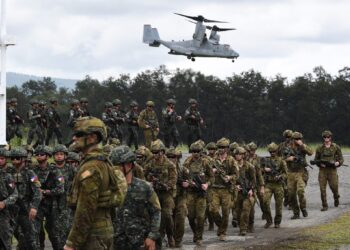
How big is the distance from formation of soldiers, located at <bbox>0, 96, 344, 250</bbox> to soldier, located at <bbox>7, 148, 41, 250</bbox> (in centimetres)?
2

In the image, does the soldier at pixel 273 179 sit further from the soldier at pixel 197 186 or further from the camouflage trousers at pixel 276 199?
the soldier at pixel 197 186

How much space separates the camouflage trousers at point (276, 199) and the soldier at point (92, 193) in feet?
38.5

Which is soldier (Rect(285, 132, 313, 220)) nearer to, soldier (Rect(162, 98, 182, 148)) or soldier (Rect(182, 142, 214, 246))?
soldier (Rect(182, 142, 214, 246))

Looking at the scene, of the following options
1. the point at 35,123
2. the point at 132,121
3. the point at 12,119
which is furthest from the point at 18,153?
the point at 132,121

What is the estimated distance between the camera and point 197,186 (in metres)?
17.2

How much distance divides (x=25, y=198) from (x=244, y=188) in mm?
6206

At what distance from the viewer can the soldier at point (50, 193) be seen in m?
14.5

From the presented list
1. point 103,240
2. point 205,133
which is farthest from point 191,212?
point 205,133

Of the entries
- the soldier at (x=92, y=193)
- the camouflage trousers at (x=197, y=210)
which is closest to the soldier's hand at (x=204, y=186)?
the camouflage trousers at (x=197, y=210)

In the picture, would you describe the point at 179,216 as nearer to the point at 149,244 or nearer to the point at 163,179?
the point at 163,179

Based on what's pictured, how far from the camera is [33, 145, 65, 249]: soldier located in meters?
14.5

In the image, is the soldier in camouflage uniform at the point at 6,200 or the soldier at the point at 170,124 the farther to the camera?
the soldier at the point at 170,124

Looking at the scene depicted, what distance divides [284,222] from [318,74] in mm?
55686

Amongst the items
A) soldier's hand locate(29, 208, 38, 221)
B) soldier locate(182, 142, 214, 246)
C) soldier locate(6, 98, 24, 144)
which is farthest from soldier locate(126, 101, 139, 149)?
soldier's hand locate(29, 208, 38, 221)
